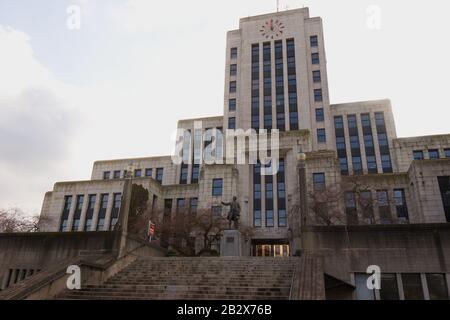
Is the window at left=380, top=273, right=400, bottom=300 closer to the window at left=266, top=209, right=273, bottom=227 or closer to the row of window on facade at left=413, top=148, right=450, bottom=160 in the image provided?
the window at left=266, top=209, right=273, bottom=227

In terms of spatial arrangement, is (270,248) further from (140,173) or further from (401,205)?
(140,173)

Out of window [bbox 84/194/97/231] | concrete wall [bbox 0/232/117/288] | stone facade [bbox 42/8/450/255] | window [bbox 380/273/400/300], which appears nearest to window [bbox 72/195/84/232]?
stone facade [bbox 42/8/450/255]

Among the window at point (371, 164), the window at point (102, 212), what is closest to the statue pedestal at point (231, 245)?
the window at point (102, 212)

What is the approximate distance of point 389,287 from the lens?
15.5 m

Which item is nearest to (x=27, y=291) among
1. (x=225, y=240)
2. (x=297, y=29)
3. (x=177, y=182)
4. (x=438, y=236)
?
(x=225, y=240)

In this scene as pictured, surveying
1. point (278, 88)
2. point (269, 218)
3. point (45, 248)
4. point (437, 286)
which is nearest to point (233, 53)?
point (278, 88)

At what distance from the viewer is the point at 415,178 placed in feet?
116

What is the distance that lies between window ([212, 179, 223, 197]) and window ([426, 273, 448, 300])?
3059 cm

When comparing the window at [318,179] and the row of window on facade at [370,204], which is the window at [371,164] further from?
the window at [318,179]

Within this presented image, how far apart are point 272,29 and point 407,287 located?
2181 inches

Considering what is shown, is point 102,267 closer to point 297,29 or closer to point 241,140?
point 241,140

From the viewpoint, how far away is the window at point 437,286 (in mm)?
14883

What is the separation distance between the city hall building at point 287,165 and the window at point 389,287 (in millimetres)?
10269
